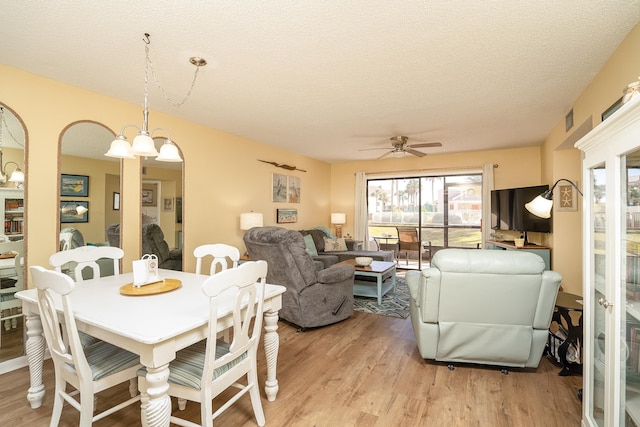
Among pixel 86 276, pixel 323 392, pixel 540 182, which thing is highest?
pixel 540 182

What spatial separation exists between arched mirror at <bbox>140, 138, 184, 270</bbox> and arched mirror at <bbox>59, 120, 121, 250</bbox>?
297 mm

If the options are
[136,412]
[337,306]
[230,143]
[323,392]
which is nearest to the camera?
[136,412]

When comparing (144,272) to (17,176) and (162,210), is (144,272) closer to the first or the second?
(17,176)

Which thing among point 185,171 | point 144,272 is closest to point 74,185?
point 185,171

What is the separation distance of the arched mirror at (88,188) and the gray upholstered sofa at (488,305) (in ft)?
10.1

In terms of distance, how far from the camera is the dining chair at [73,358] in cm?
145

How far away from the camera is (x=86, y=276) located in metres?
2.93

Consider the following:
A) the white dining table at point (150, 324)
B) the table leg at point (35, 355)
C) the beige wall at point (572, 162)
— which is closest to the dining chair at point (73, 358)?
the white dining table at point (150, 324)

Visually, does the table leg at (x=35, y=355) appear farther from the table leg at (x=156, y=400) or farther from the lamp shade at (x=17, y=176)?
the lamp shade at (x=17, y=176)

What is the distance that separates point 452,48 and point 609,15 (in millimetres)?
→ 872

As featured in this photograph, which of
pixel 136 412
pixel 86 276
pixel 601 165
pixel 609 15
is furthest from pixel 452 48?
pixel 86 276

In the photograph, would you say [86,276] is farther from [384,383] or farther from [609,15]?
[609,15]

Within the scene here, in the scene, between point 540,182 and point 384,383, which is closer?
point 384,383

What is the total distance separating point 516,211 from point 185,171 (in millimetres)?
5043
